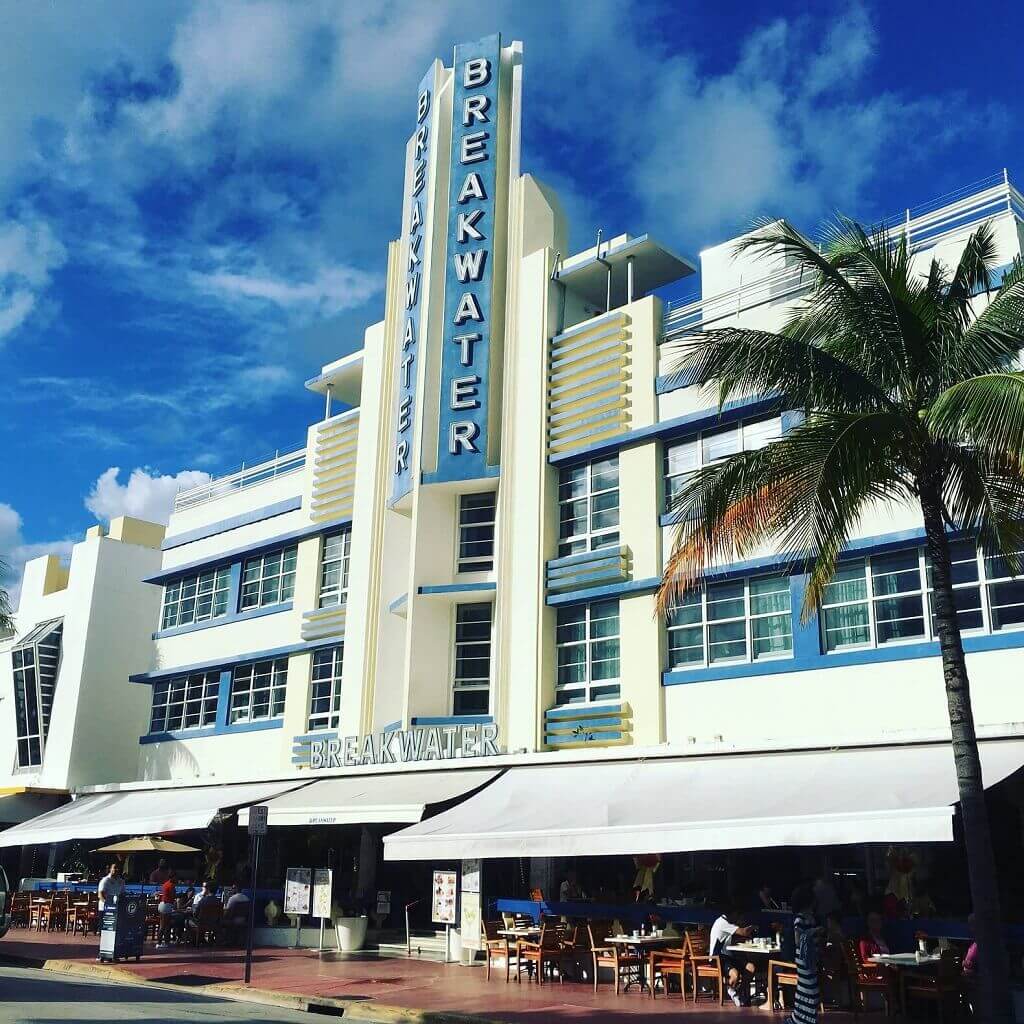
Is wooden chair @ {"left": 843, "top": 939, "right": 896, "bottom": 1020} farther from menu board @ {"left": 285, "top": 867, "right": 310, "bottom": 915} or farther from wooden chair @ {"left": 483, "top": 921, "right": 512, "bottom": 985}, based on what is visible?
menu board @ {"left": 285, "top": 867, "right": 310, "bottom": 915}

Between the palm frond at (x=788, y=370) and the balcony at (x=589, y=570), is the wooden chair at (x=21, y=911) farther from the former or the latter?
the palm frond at (x=788, y=370)

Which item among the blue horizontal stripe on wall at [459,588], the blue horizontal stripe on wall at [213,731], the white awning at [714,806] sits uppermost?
the blue horizontal stripe on wall at [459,588]

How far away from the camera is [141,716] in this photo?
35.8 m

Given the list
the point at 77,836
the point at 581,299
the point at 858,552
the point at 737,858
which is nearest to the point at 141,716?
the point at 77,836

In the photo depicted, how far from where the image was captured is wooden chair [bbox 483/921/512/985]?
18.7 meters

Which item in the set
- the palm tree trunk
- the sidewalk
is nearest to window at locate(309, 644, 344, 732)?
the sidewalk

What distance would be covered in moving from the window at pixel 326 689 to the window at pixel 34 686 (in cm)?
1148

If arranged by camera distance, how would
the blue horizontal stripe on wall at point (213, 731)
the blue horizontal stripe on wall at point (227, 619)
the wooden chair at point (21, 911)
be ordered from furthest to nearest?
1. the blue horizontal stripe on wall at point (227, 619)
2. the blue horizontal stripe on wall at point (213, 731)
3. the wooden chair at point (21, 911)

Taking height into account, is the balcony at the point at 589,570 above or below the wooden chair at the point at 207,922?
A: above

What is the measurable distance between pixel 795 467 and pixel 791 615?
7.65 meters

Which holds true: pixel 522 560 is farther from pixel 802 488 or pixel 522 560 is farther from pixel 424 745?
pixel 802 488

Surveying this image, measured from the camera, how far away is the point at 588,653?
23.1 metres

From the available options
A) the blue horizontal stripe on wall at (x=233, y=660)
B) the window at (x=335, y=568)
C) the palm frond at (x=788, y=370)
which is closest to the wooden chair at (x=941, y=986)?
the palm frond at (x=788, y=370)

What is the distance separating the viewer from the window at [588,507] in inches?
925
